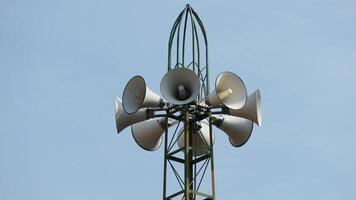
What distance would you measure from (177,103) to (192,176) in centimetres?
180

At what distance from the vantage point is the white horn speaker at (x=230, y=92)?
18.4 metres

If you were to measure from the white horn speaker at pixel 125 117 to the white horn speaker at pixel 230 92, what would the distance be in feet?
5.66

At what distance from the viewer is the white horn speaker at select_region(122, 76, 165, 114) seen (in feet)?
60.2

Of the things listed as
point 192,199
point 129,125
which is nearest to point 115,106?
point 129,125

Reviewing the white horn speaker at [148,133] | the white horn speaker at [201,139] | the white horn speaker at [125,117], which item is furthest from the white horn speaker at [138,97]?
the white horn speaker at [201,139]

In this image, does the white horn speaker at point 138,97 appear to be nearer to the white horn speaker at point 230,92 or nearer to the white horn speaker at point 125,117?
the white horn speaker at point 125,117

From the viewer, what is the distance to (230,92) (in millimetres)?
18484

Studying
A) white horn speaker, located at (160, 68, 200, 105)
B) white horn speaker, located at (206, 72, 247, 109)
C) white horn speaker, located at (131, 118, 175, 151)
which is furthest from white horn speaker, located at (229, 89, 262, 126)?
white horn speaker, located at (131, 118, 175, 151)

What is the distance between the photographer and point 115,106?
1938 centimetres

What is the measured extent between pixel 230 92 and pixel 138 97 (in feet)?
7.31

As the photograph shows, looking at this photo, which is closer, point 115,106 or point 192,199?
point 192,199

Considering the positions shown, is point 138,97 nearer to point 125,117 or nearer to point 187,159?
point 125,117

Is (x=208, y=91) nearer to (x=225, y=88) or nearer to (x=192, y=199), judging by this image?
(x=225, y=88)

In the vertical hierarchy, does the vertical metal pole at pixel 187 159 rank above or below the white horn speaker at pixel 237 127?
below
